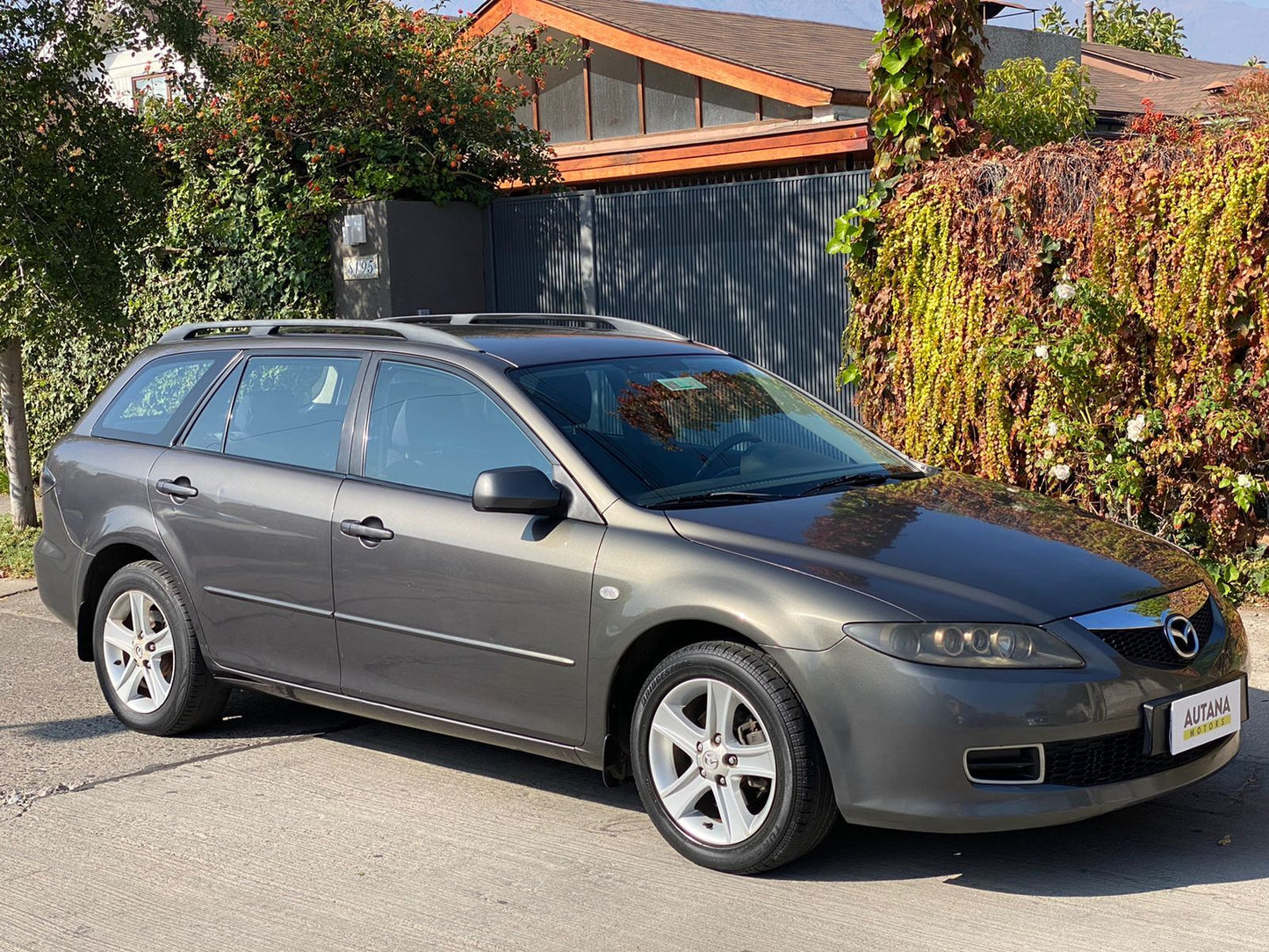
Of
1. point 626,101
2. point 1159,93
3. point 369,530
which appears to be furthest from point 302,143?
point 1159,93

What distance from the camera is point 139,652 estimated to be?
6.38m

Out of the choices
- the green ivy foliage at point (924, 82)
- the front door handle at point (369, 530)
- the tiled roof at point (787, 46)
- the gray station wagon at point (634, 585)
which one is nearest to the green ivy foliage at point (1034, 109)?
the tiled roof at point (787, 46)

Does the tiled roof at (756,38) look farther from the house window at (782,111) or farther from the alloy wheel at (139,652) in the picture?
the alloy wheel at (139,652)

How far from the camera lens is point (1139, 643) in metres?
4.46

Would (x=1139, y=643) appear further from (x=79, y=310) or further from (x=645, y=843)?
(x=79, y=310)

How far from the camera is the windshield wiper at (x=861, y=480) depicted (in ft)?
17.3

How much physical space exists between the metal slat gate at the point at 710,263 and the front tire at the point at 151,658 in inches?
203

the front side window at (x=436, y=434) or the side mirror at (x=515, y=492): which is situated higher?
the front side window at (x=436, y=434)

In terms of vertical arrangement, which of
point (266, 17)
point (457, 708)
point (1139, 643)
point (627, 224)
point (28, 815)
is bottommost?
point (28, 815)

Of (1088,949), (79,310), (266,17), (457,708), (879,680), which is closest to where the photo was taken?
(1088,949)

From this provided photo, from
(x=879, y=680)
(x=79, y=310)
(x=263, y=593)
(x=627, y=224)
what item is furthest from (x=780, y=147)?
(x=879, y=680)

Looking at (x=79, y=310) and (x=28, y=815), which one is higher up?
(x=79, y=310)

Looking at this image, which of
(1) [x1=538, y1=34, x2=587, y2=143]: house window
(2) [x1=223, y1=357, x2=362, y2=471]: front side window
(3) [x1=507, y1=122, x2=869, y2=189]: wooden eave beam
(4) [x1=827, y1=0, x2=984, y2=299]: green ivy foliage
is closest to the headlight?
(2) [x1=223, y1=357, x2=362, y2=471]: front side window

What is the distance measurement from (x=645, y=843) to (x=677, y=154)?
14.2m
